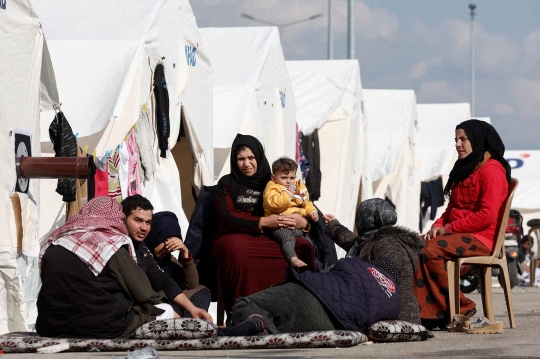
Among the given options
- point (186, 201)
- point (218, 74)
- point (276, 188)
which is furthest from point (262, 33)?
point (276, 188)

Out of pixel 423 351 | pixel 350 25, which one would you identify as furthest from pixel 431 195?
pixel 423 351

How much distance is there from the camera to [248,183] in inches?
251

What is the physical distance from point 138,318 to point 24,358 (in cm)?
77

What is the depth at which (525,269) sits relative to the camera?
677 inches

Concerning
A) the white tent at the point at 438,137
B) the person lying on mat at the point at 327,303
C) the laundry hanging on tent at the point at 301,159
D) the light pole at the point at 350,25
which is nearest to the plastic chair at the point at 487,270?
the person lying on mat at the point at 327,303

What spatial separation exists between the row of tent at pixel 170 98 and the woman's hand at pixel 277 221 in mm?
1398

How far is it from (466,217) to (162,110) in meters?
3.09

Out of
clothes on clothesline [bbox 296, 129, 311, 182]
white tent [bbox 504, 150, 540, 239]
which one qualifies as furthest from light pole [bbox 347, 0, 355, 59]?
clothes on clothesline [bbox 296, 129, 311, 182]

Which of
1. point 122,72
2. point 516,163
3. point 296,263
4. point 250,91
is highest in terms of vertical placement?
point 250,91

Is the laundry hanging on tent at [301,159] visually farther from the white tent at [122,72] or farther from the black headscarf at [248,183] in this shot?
the black headscarf at [248,183]

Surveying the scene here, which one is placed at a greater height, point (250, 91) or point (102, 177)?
point (250, 91)

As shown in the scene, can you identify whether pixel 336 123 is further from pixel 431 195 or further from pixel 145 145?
pixel 145 145

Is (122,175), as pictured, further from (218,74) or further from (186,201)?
(218,74)

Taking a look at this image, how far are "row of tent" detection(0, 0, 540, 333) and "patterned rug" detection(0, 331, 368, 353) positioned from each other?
0.90 m
